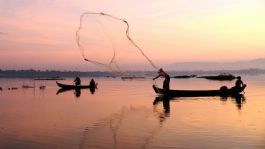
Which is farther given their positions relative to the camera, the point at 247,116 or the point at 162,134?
the point at 247,116

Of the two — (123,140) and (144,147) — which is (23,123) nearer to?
(123,140)

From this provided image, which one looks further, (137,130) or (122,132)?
(137,130)

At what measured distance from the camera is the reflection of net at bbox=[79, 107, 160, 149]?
14400mm

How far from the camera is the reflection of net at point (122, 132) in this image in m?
14.4

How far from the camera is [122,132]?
→ 17078 mm

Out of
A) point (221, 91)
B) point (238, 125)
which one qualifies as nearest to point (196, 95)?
point (221, 91)

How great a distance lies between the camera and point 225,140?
1469 cm

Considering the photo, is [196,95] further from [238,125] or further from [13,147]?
[13,147]

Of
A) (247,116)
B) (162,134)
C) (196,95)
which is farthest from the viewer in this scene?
(196,95)

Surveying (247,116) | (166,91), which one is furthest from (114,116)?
(166,91)

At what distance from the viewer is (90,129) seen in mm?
18109

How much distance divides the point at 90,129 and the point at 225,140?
611 centimetres

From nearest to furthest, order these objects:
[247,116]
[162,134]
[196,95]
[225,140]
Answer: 1. [225,140]
2. [162,134]
3. [247,116]
4. [196,95]

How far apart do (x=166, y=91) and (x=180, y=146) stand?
74.9 feet
